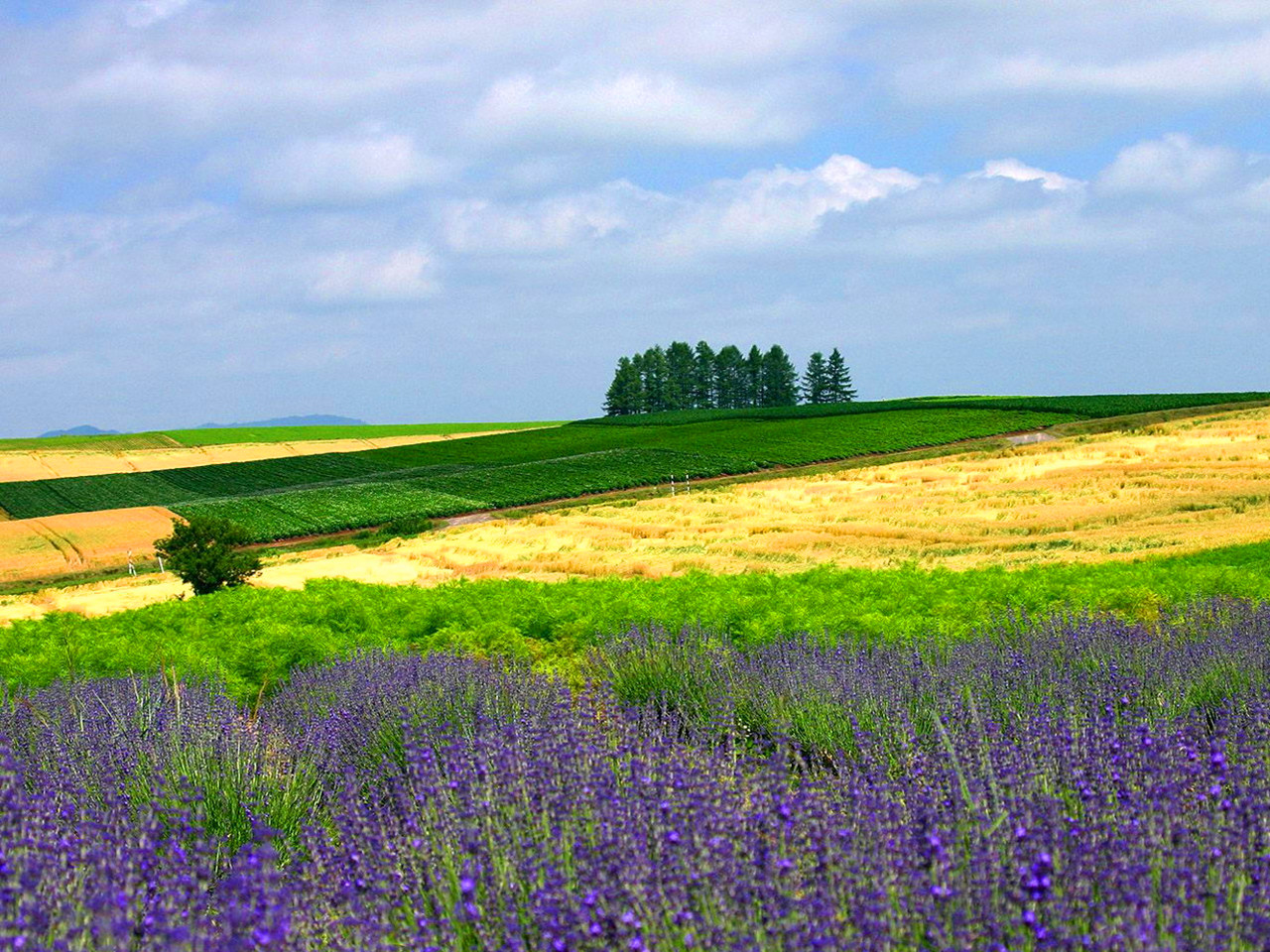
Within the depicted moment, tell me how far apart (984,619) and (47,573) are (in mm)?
31853

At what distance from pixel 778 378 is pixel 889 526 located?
8224 centimetres

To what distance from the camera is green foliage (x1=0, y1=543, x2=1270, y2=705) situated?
8.64m

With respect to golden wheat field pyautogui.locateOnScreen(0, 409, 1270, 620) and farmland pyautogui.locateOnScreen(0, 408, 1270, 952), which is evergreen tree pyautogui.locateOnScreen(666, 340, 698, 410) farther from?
farmland pyautogui.locateOnScreen(0, 408, 1270, 952)

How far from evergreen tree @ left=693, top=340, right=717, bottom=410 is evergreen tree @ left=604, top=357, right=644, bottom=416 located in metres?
7.64

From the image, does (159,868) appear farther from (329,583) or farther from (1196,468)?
(1196,468)

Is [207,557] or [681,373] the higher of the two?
[681,373]

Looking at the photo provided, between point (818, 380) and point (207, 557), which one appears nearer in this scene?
point (207, 557)

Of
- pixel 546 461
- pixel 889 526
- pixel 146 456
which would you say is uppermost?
pixel 146 456

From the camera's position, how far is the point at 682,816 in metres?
3.72

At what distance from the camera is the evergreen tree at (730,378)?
105 metres

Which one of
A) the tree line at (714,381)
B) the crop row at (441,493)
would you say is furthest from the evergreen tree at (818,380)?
the crop row at (441,493)

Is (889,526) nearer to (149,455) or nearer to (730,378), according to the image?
(149,455)

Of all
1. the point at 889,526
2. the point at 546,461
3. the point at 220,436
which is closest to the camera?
the point at 889,526

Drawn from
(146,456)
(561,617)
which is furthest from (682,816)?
(146,456)
